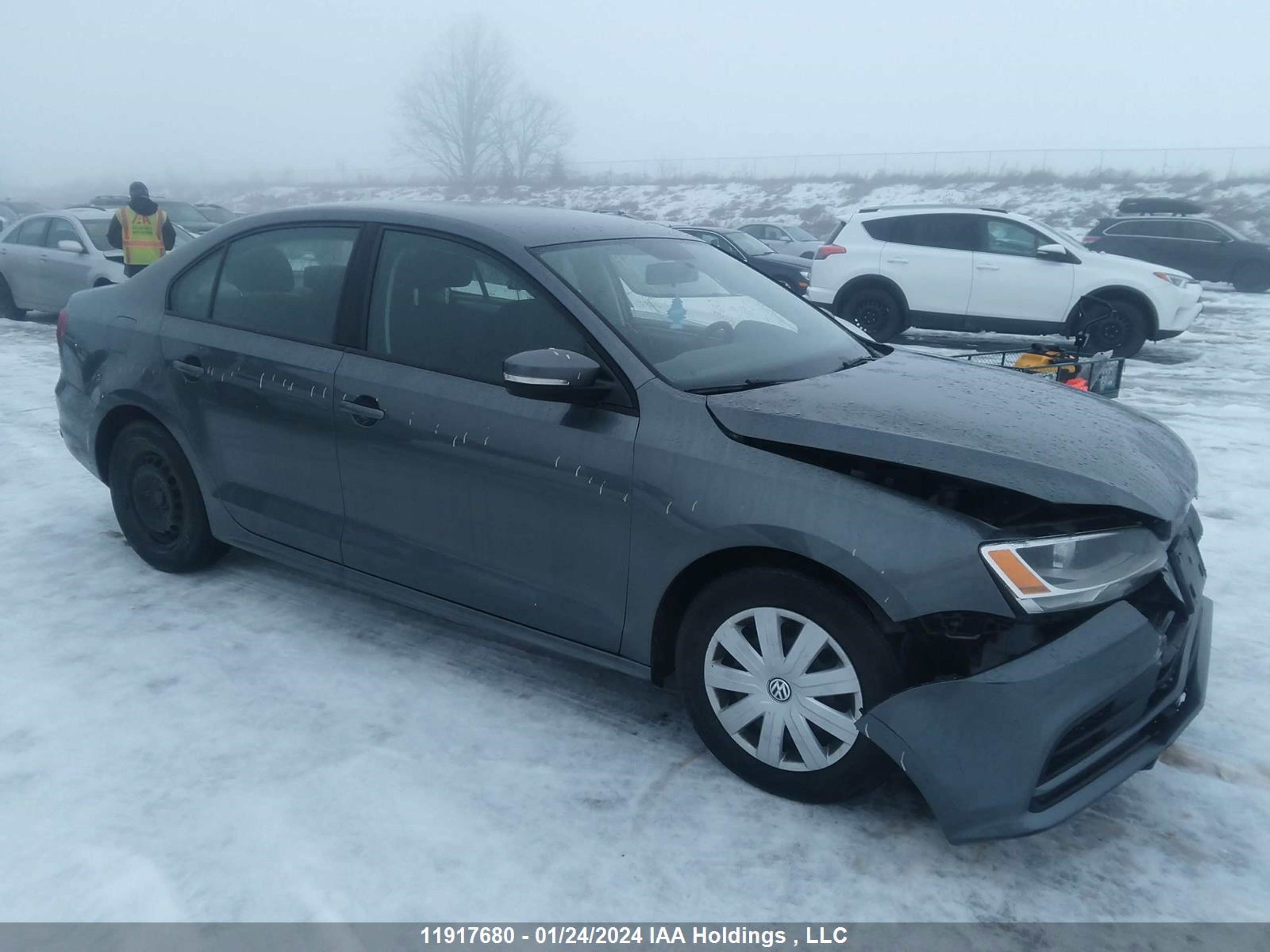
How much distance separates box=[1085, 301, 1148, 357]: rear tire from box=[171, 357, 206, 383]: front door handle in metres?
10.0

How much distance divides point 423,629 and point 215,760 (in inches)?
42.3

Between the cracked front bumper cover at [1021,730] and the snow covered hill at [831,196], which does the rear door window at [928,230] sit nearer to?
the cracked front bumper cover at [1021,730]

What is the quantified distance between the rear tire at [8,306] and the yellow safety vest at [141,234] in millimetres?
3633

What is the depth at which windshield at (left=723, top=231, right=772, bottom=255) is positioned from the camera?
55.1ft

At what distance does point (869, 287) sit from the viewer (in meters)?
12.0

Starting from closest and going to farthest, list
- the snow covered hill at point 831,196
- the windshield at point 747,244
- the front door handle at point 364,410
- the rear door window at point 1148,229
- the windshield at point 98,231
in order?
1. the front door handle at point 364,410
2. the windshield at point 98,231
3. the windshield at point 747,244
4. the rear door window at point 1148,229
5. the snow covered hill at point 831,196

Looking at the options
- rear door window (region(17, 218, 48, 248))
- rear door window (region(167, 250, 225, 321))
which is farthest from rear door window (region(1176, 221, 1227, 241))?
rear door window (region(167, 250, 225, 321))

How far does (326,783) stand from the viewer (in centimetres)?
288

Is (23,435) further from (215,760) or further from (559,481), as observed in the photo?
(559,481)

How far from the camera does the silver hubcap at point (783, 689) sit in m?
2.58

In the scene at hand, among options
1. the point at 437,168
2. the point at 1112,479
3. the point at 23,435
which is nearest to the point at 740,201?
the point at 437,168

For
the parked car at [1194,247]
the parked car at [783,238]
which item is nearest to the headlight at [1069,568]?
the parked car at [783,238]

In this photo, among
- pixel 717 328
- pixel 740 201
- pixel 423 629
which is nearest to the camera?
pixel 717 328

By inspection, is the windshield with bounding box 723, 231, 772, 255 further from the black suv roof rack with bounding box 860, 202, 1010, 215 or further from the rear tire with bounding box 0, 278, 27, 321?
the rear tire with bounding box 0, 278, 27, 321
